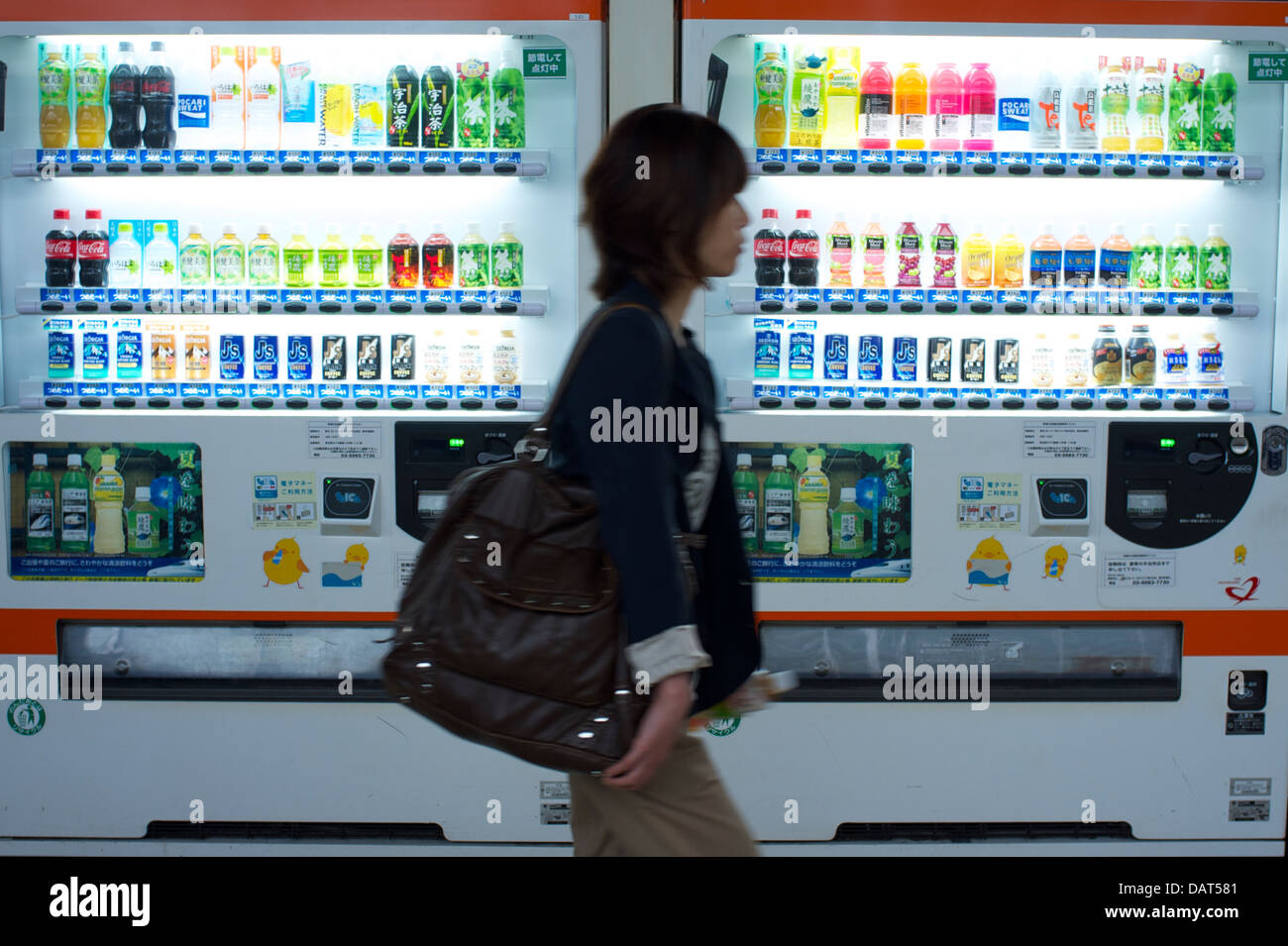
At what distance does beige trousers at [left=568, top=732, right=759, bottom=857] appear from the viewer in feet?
5.35

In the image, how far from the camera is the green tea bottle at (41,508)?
10.9 ft

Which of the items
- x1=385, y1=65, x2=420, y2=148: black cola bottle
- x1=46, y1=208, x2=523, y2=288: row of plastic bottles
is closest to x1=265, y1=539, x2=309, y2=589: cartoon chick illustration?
x1=46, y1=208, x2=523, y2=288: row of plastic bottles

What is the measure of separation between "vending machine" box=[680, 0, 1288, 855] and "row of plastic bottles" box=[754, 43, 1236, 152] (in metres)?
0.01

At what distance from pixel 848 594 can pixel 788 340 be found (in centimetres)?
83

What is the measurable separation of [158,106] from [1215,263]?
10.7 feet

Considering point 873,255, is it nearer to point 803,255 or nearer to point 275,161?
point 803,255

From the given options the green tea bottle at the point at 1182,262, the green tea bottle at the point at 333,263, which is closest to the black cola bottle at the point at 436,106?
the green tea bottle at the point at 333,263

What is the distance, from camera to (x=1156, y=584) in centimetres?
329

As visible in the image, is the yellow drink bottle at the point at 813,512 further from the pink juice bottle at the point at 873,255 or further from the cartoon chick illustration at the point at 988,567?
the pink juice bottle at the point at 873,255

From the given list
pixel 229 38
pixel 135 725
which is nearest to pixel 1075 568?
pixel 135 725

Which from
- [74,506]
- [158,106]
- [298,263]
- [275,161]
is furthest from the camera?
[298,263]

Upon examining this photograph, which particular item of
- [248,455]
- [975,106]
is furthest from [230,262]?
[975,106]

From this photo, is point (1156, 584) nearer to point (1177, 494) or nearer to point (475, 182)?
point (1177, 494)

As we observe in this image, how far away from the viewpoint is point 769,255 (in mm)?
3459
